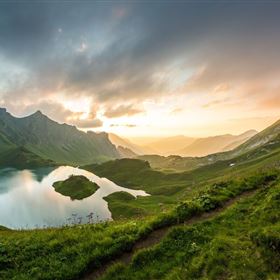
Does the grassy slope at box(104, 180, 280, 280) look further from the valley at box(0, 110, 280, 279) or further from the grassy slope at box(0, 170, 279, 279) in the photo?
the grassy slope at box(0, 170, 279, 279)

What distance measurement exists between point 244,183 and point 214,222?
11.1m

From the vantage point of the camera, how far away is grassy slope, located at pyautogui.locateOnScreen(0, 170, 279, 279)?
15849 mm

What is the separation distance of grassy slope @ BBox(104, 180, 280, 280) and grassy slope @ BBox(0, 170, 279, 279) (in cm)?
182

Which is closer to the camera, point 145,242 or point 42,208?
point 145,242

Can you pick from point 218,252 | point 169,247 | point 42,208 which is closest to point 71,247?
point 169,247

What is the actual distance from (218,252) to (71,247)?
351 inches

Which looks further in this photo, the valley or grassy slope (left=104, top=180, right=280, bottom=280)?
the valley

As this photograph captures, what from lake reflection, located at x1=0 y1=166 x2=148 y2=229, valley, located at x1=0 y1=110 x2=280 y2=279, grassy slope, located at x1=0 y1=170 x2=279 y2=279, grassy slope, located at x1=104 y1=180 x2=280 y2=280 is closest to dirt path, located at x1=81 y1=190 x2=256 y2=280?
valley, located at x1=0 y1=110 x2=280 y2=279

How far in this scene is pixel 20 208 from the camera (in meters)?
134

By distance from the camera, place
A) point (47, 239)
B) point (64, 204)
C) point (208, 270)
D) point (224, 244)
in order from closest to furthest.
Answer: point (208, 270), point (224, 244), point (47, 239), point (64, 204)

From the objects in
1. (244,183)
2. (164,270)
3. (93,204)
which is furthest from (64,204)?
(164,270)

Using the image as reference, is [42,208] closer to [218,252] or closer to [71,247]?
[71,247]

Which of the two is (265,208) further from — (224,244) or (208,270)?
(208,270)

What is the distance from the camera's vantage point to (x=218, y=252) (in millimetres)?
14516
